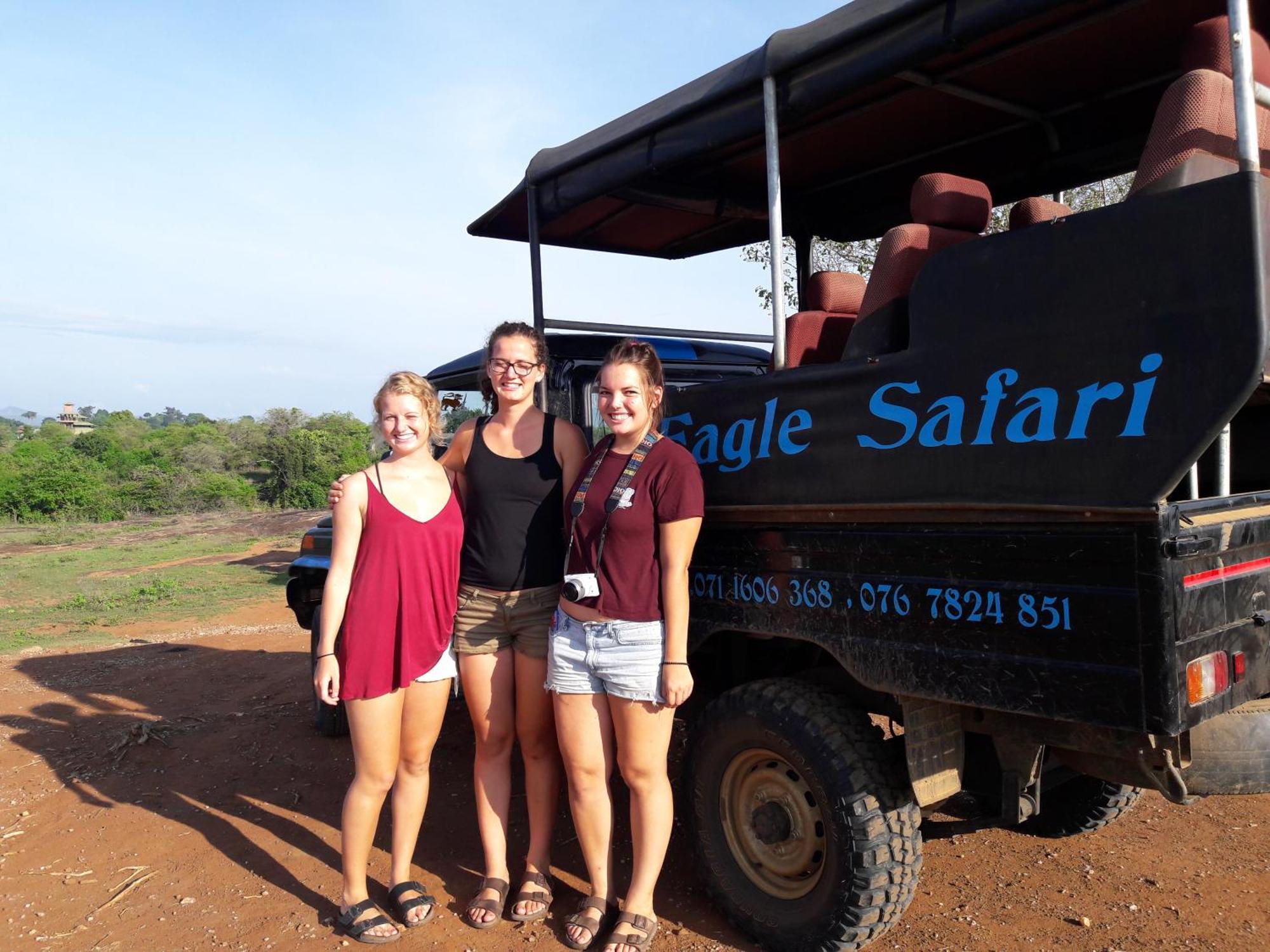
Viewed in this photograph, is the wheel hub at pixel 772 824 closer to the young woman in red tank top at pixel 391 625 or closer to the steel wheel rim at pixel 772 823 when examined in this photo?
the steel wheel rim at pixel 772 823

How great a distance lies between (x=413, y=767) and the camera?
10.3ft

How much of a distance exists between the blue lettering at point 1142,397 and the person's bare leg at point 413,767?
2.28m

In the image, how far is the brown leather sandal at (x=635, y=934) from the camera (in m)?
2.80

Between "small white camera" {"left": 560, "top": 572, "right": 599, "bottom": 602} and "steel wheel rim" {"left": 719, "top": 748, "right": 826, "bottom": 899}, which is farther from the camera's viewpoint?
"steel wheel rim" {"left": 719, "top": 748, "right": 826, "bottom": 899}

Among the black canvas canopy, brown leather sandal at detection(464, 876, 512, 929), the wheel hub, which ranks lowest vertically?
brown leather sandal at detection(464, 876, 512, 929)

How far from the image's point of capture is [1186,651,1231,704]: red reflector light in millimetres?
2029

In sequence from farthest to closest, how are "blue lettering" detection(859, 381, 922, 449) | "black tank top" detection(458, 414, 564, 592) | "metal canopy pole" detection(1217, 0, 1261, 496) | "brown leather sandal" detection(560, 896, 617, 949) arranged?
"black tank top" detection(458, 414, 564, 592)
"brown leather sandal" detection(560, 896, 617, 949)
"blue lettering" detection(859, 381, 922, 449)
"metal canopy pole" detection(1217, 0, 1261, 496)

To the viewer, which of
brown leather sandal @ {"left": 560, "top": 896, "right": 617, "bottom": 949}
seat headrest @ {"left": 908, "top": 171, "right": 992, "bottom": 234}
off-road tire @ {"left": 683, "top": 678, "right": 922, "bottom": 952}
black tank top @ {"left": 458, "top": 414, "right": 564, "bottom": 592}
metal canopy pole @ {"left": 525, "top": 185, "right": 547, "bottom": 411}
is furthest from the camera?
metal canopy pole @ {"left": 525, "top": 185, "right": 547, "bottom": 411}

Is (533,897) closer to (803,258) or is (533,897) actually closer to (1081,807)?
(1081,807)

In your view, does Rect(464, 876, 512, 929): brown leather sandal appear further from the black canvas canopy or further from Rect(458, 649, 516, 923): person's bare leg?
the black canvas canopy

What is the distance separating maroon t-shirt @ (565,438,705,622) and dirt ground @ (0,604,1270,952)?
1.22 meters

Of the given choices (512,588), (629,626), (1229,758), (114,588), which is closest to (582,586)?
(629,626)

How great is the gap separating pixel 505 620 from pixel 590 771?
0.58 meters

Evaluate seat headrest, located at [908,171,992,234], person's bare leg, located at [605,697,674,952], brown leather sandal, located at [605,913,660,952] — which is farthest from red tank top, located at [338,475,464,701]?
seat headrest, located at [908,171,992,234]
